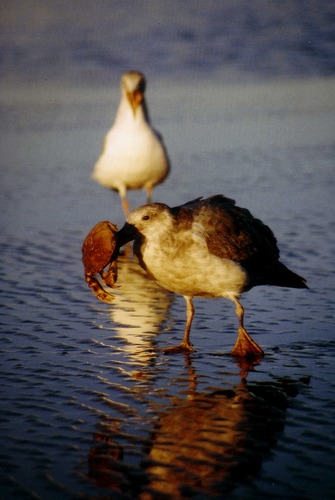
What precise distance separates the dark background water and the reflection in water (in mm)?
12

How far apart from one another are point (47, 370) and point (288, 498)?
217 cm

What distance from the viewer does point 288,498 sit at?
3912mm

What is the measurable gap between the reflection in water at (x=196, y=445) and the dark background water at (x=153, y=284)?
0.01m

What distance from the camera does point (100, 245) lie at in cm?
604

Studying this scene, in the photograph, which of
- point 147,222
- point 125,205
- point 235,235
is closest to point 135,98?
point 125,205

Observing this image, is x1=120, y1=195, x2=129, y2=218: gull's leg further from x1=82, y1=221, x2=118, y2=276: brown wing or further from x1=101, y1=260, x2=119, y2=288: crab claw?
x1=82, y1=221, x2=118, y2=276: brown wing

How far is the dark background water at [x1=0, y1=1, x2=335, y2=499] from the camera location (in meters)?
4.37

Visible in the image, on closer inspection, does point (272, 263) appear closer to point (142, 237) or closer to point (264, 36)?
point (142, 237)

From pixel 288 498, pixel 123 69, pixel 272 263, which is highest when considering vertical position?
pixel 123 69

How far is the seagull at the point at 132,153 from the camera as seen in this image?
11.6m

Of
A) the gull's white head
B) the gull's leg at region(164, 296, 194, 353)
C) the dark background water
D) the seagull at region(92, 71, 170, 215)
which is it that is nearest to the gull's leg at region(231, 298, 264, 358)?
the dark background water

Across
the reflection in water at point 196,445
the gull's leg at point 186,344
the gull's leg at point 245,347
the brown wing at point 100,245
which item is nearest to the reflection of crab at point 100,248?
the brown wing at point 100,245

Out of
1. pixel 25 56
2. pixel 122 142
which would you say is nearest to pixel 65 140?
pixel 122 142

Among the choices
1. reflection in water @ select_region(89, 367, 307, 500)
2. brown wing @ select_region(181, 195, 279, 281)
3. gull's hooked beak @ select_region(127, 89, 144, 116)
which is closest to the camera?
reflection in water @ select_region(89, 367, 307, 500)
